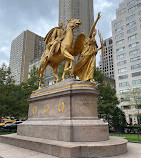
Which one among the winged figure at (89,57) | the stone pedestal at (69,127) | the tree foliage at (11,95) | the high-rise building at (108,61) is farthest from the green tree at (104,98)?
the high-rise building at (108,61)

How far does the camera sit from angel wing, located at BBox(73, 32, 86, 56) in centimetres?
1004

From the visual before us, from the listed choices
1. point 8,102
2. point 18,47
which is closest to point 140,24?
point 8,102

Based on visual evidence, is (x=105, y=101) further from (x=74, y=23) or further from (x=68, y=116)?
(x=68, y=116)

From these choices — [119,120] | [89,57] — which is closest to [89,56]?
[89,57]

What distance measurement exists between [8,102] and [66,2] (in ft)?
285

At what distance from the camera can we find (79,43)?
33.8ft

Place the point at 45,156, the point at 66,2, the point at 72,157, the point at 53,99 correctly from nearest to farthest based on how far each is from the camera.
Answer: the point at 72,157
the point at 45,156
the point at 53,99
the point at 66,2

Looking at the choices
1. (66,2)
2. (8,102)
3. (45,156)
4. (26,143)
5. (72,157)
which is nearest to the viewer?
(72,157)

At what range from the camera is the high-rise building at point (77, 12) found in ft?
289

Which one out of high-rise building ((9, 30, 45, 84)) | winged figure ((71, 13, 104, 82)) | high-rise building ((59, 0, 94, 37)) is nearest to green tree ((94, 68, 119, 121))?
winged figure ((71, 13, 104, 82))

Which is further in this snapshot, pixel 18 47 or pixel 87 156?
pixel 18 47

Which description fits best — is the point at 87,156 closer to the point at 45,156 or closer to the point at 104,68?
the point at 45,156

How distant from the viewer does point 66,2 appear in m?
92.7

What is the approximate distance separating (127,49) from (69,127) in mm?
55736
